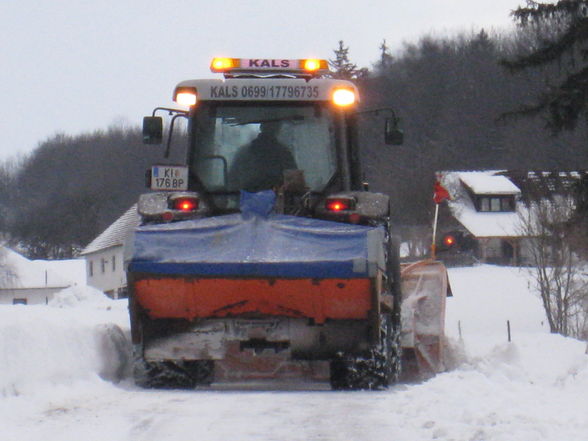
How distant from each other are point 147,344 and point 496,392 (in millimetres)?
3133

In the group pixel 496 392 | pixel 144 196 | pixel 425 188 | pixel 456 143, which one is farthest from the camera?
pixel 456 143

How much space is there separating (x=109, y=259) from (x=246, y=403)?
63.8 metres

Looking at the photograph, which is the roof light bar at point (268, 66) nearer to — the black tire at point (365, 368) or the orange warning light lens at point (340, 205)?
the orange warning light lens at point (340, 205)

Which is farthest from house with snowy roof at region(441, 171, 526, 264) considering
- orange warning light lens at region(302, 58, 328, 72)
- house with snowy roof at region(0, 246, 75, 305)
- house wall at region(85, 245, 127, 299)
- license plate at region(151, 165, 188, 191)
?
license plate at region(151, 165, 188, 191)

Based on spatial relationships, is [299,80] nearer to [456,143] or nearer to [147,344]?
[147,344]

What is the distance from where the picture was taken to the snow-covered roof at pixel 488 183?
70.6 m

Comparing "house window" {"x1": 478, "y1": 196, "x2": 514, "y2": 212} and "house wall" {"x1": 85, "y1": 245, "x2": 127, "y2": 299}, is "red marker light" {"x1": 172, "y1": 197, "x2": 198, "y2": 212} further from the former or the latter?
"house window" {"x1": 478, "y1": 196, "x2": 514, "y2": 212}

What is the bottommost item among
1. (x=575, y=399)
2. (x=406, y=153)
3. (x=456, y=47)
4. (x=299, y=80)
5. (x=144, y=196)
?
(x=575, y=399)

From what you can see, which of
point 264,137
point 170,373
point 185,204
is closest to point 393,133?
point 264,137

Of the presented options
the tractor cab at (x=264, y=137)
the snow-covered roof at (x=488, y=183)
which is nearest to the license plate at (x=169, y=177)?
the tractor cab at (x=264, y=137)

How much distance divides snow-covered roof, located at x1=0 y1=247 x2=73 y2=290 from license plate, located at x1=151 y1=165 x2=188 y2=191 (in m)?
65.1

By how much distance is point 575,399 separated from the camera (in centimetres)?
859

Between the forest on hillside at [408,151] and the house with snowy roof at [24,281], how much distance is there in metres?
3.27

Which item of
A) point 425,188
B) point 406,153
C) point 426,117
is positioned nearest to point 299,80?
point 425,188
